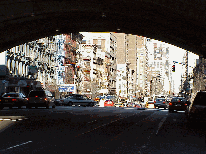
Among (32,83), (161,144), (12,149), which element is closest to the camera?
(12,149)

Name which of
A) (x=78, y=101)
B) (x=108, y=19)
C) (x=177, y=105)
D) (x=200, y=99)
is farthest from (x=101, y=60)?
(x=200, y=99)

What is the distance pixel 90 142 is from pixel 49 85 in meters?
74.9

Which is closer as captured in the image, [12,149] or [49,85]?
[12,149]

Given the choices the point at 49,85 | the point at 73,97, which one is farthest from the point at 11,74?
the point at 49,85

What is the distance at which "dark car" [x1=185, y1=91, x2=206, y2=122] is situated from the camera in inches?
943

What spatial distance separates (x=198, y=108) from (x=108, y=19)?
57.9 feet

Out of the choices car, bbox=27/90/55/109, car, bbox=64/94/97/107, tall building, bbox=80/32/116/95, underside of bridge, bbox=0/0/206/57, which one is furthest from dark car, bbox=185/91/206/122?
tall building, bbox=80/32/116/95

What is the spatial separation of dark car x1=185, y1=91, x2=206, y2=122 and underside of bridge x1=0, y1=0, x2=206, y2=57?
590cm

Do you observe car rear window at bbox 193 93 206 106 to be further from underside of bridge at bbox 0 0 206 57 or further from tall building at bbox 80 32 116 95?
tall building at bbox 80 32 116 95

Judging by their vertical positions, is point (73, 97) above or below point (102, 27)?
below

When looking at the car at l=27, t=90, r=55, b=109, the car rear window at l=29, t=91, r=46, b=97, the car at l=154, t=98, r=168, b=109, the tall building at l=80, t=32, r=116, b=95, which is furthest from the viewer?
the tall building at l=80, t=32, r=116, b=95

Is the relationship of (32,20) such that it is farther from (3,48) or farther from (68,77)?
(68,77)

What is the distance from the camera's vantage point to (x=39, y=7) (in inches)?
1335

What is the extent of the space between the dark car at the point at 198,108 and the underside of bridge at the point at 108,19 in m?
5.90
